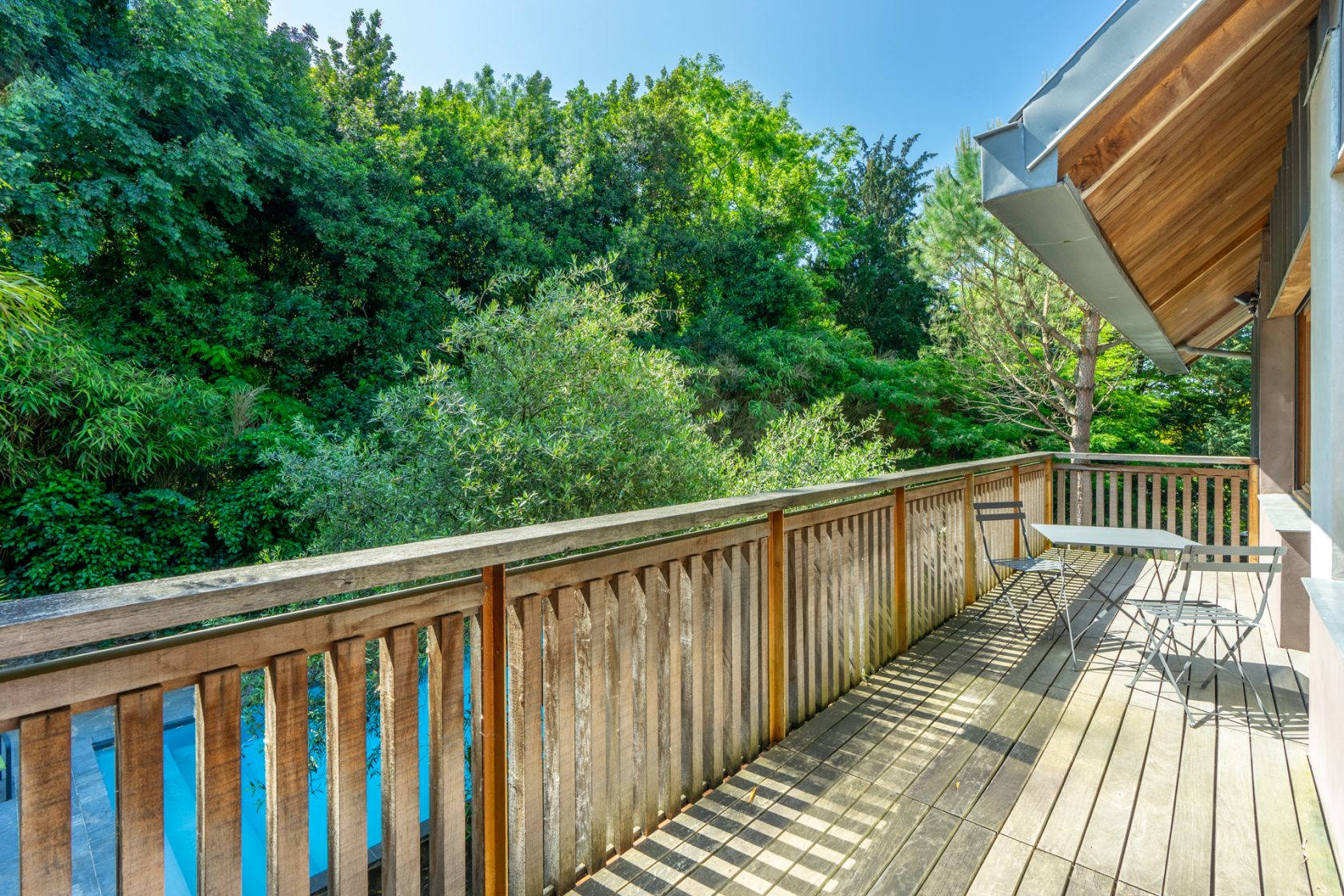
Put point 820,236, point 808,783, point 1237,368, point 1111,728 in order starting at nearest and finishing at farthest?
1. point 808,783
2. point 1111,728
3. point 1237,368
4. point 820,236

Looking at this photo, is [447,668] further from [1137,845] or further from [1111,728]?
[1111,728]

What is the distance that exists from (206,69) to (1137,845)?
13222 mm

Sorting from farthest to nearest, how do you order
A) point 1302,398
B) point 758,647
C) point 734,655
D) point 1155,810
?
point 1302,398, point 758,647, point 734,655, point 1155,810

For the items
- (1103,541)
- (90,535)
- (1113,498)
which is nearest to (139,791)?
(1103,541)

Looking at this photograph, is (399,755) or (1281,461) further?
(1281,461)

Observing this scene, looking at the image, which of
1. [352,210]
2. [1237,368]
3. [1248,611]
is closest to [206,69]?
[352,210]

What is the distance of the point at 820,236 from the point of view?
19.0 metres

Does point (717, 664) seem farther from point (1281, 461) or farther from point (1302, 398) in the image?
point (1281, 461)

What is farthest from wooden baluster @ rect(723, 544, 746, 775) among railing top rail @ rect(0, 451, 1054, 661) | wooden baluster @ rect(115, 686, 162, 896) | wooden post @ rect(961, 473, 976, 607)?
wooden post @ rect(961, 473, 976, 607)

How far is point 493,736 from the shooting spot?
5.38 feet

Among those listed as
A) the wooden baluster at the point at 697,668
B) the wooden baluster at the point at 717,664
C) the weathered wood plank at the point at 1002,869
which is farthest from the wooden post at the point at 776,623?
the weathered wood plank at the point at 1002,869

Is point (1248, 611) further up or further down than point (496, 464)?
further down

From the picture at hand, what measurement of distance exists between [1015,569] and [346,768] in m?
4.44

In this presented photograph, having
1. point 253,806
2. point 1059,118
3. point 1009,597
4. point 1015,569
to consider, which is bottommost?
point 253,806
